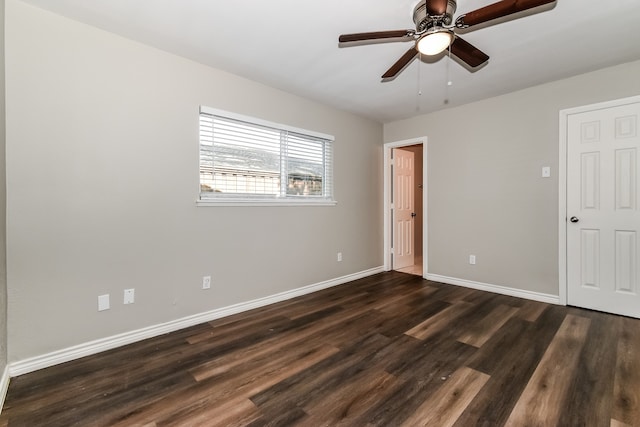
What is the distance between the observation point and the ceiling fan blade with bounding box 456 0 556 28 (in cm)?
146

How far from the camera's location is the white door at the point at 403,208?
466 cm

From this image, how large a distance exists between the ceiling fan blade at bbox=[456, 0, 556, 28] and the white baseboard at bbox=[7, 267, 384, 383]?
9.49ft

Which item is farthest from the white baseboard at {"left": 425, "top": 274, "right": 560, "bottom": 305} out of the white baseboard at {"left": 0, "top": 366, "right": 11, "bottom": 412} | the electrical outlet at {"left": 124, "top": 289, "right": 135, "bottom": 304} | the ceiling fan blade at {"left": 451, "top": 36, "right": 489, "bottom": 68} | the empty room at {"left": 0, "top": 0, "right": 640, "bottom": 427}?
the white baseboard at {"left": 0, "top": 366, "right": 11, "bottom": 412}

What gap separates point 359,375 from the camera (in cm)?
183

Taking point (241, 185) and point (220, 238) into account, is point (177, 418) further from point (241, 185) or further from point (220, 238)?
point (241, 185)

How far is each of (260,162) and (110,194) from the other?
138cm

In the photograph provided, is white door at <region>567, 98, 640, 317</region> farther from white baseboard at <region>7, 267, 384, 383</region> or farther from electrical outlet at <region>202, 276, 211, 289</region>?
electrical outlet at <region>202, 276, 211, 289</region>

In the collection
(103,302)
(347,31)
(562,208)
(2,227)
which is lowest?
(103,302)

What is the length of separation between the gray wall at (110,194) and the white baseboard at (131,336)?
46 millimetres

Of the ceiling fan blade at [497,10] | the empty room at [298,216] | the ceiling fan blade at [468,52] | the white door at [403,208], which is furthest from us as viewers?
the white door at [403,208]

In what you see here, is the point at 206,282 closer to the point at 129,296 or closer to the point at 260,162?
the point at 129,296

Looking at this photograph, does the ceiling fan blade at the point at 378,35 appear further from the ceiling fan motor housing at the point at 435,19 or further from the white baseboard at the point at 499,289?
the white baseboard at the point at 499,289

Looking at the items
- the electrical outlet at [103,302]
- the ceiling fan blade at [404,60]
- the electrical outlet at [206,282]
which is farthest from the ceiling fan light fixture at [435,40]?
the electrical outlet at [103,302]

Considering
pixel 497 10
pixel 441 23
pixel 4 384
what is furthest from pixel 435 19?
pixel 4 384
